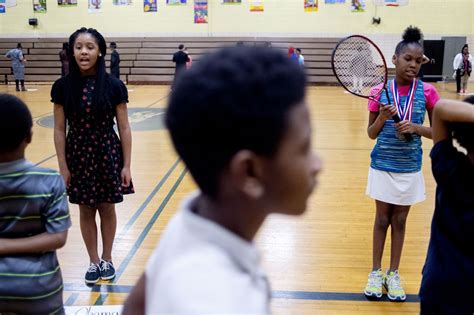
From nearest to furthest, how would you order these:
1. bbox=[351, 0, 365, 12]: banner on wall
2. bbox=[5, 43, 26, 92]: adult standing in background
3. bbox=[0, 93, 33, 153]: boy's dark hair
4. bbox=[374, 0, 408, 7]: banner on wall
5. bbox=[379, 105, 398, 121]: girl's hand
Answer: bbox=[0, 93, 33, 153]: boy's dark hair < bbox=[379, 105, 398, 121]: girl's hand < bbox=[5, 43, 26, 92]: adult standing in background < bbox=[374, 0, 408, 7]: banner on wall < bbox=[351, 0, 365, 12]: banner on wall

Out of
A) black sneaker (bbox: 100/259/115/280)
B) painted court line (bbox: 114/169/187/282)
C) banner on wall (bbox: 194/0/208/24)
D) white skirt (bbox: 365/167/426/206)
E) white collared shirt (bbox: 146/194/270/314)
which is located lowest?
painted court line (bbox: 114/169/187/282)

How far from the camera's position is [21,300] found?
158cm

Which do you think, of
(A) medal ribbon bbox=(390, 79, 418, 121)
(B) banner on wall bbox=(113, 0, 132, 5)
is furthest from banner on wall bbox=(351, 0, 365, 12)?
(A) medal ribbon bbox=(390, 79, 418, 121)

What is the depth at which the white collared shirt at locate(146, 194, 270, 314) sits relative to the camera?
55 cm

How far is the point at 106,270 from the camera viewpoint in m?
3.20

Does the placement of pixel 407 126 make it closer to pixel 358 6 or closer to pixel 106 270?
pixel 106 270

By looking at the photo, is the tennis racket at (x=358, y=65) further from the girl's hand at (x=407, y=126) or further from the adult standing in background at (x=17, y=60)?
the adult standing in background at (x=17, y=60)

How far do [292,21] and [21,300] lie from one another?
1782cm

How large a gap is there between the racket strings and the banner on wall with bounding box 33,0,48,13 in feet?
60.6

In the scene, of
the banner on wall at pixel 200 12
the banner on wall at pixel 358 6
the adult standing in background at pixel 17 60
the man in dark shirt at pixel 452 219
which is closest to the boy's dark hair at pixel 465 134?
the man in dark shirt at pixel 452 219

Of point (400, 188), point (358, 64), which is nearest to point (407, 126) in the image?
point (400, 188)

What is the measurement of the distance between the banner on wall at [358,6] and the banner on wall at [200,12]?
18.2 feet

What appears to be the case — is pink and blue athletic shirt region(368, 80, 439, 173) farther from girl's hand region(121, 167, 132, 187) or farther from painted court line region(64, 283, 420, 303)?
Result: girl's hand region(121, 167, 132, 187)

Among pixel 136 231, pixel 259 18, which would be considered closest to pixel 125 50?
pixel 259 18
